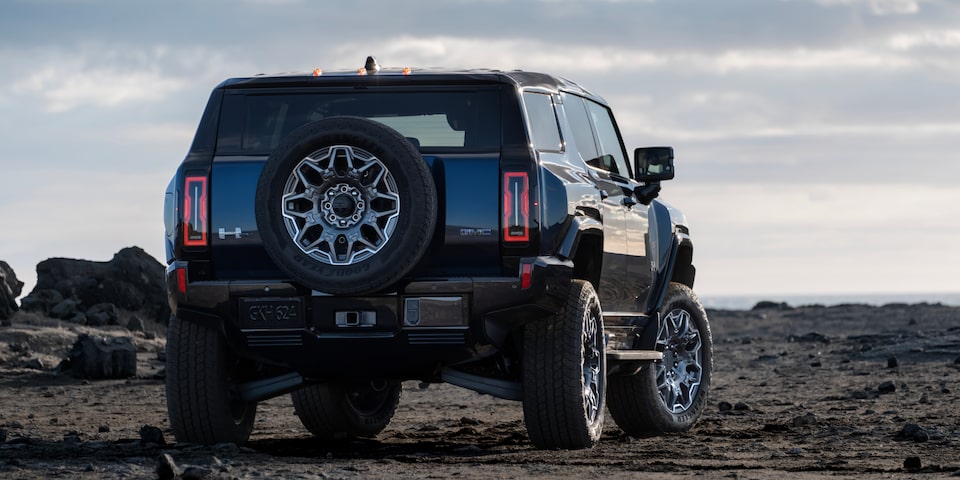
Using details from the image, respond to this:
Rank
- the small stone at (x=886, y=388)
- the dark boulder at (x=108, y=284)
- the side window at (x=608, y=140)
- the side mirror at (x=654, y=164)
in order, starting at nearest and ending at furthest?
the side window at (x=608, y=140)
the side mirror at (x=654, y=164)
the small stone at (x=886, y=388)
the dark boulder at (x=108, y=284)

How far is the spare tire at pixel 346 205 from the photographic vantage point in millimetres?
7859

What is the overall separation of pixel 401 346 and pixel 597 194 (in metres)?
1.68

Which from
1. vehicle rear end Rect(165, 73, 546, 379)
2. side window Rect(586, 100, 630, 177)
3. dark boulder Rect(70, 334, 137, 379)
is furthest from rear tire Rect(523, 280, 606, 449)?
dark boulder Rect(70, 334, 137, 379)

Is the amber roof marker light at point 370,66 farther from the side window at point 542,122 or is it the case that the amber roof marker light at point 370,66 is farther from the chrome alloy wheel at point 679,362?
the chrome alloy wheel at point 679,362

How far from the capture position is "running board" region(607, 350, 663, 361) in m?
9.56

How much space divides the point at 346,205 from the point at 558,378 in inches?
58.7

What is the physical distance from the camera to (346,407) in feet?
35.3

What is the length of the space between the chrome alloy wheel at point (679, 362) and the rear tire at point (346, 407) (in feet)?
6.10

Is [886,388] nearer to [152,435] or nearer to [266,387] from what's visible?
[266,387]

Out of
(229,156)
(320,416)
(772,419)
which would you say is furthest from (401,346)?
(772,419)

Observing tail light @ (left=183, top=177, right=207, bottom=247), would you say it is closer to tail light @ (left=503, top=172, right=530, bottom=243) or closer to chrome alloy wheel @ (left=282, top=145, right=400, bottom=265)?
chrome alloy wheel @ (left=282, top=145, right=400, bottom=265)

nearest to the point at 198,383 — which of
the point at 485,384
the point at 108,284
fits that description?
the point at 485,384

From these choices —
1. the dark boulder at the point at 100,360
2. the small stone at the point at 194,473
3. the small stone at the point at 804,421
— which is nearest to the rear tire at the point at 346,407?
the small stone at the point at 804,421

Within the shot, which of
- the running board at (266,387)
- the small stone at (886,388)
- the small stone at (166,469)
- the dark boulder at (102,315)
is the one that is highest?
the dark boulder at (102,315)
